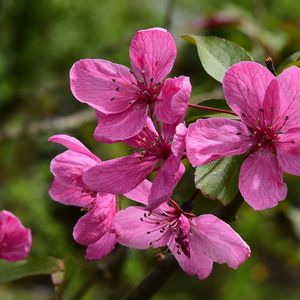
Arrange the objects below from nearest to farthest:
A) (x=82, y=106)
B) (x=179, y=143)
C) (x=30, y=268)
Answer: (x=179, y=143) → (x=30, y=268) → (x=82, y=106)

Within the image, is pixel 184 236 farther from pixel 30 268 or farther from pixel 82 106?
pixel 82 106

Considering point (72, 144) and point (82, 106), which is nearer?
point (72, 144)

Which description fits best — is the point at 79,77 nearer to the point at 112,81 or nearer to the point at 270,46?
the point at 112,81

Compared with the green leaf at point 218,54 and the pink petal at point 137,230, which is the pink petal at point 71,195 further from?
the green leaf at point 218,54

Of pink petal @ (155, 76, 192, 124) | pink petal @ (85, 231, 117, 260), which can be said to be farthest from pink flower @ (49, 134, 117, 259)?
pink petal @ (155, 76, 192, 124)

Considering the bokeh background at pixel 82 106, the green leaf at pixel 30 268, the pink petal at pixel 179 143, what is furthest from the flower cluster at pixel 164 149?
the bokeh background at pixel 82 106

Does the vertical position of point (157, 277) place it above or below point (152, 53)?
below

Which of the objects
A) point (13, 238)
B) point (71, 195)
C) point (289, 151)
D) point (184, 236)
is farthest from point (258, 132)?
point (13, 238)
